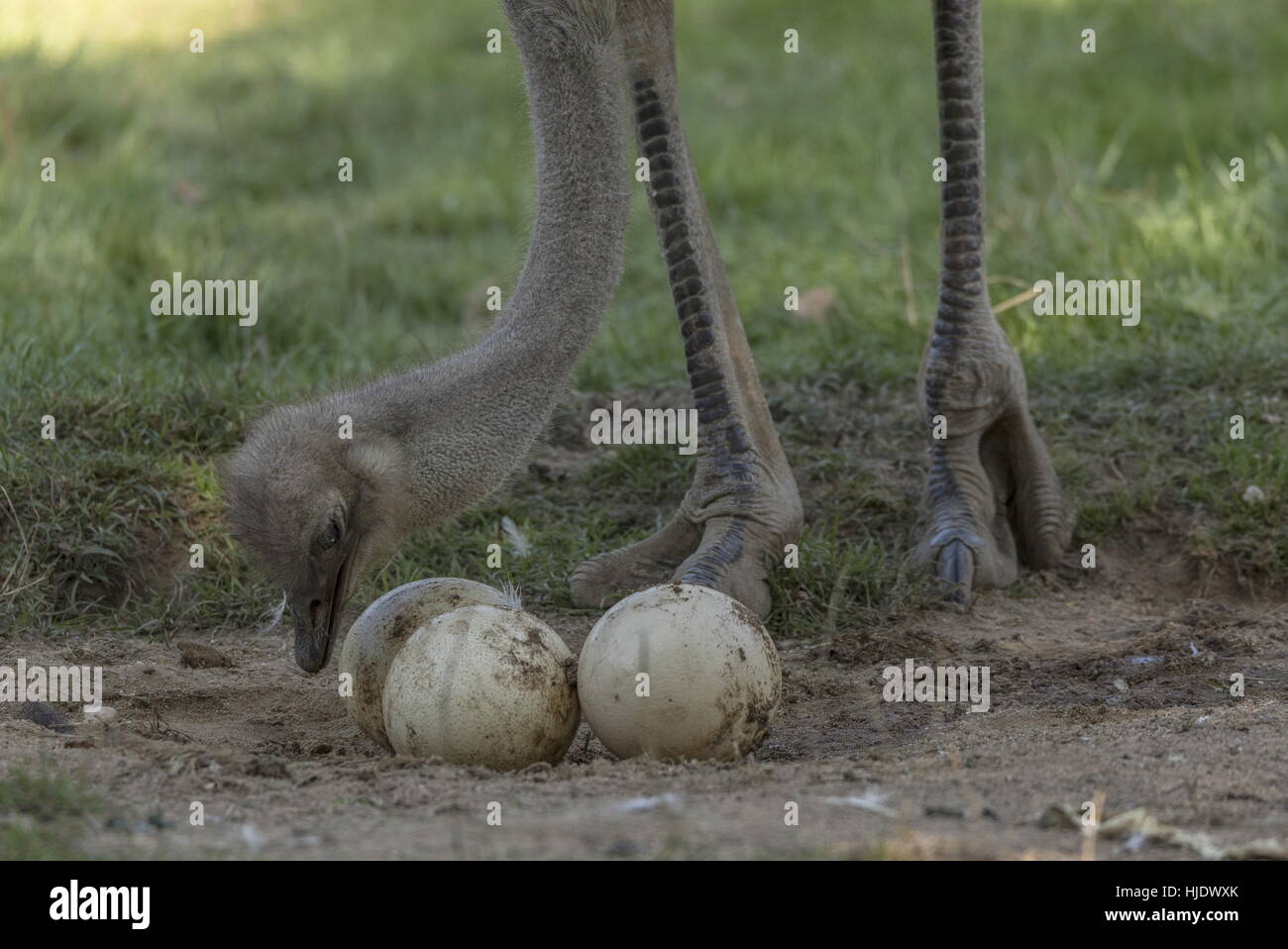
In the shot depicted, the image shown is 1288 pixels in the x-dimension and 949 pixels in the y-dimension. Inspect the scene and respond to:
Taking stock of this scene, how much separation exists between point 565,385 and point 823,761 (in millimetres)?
1144

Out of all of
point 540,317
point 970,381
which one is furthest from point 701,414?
point 540,317

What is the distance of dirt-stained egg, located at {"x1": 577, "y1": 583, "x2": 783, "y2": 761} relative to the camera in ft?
13.3

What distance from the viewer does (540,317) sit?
4.60 m

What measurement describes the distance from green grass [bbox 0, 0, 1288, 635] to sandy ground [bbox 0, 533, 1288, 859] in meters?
0.39

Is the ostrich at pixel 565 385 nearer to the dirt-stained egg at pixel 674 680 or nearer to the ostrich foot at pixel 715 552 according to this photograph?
the ostrich foot at pixel 715 552

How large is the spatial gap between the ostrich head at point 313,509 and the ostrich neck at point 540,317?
0.09m

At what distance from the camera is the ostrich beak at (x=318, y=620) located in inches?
170

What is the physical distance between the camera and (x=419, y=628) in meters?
4.19

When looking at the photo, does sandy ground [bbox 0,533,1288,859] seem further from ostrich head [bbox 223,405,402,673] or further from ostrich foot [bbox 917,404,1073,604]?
ostrich head [bbox 223,405,402,673]

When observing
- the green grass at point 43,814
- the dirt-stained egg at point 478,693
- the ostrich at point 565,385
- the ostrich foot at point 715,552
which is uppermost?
the ostrich at point 565,385

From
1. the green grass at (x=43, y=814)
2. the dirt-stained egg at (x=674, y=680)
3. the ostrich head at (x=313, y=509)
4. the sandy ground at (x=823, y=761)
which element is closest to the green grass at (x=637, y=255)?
the sandy ground at (x=823, y=761)

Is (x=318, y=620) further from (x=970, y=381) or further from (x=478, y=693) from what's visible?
(x=970, y=381)
